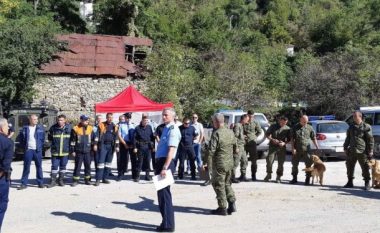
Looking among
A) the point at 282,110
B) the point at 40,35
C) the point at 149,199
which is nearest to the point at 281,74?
the point at 282,110

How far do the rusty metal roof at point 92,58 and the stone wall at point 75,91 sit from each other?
45cm

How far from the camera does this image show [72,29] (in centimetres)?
4553

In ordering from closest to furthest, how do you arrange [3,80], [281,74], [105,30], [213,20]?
1. [3,80]
2. [105,30]
3. [281,74]
4. [213,20]

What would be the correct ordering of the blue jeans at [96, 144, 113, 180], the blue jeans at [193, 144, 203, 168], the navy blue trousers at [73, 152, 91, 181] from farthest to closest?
the blue jeans at [193, 144, 203, 168]
the blue jeans at [96, 144, 113, 180]
the navy blue trousers at [73, 152, 91, 181]

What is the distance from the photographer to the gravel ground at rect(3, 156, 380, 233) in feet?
29.3

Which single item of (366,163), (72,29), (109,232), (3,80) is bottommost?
(109,232)

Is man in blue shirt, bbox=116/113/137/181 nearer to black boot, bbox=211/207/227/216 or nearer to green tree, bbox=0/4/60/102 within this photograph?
black boot, bbox=211/207/227/216

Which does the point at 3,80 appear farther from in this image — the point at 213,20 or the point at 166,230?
the point at 213,20

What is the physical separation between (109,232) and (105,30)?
33478 mm

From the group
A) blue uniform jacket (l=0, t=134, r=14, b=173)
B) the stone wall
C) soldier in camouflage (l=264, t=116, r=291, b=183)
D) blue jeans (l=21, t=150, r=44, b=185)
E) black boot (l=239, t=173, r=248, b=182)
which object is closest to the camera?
blue uniform jacket (l=0, t=134, r=14, b=173)

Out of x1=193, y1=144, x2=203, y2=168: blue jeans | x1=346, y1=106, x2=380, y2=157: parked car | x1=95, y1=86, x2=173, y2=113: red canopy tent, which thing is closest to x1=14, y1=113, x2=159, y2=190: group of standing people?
x1=193, y1=144, x2=203, y2=168: blue jeans

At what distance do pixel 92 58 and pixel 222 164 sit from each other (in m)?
23.7

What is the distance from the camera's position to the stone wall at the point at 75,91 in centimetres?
3117

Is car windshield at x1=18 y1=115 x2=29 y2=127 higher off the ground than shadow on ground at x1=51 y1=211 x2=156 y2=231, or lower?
higher
